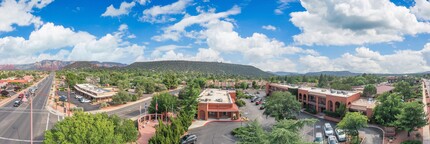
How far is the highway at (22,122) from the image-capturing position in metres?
43.8

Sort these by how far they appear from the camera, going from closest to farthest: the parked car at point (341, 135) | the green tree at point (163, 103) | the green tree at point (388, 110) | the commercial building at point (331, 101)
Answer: the parked car at point (341, 135), the green tree at point (388, 110), the green tree at point (163, 103), the commercial building at point (331, 101)

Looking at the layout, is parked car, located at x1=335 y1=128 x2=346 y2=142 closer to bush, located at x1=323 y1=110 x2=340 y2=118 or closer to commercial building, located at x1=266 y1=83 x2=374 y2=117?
commercial building, located at x1=266 y1=83 x2=374 y2=117

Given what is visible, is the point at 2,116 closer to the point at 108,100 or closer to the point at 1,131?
the point at 1,131

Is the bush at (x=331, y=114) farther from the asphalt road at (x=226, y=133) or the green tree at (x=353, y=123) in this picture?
the green tree at (x=353, y=123)

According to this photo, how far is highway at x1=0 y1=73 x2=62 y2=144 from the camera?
4384 centimetres

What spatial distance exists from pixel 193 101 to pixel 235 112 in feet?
32.1

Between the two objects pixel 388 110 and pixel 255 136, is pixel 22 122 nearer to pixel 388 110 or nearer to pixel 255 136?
pixel 255 136

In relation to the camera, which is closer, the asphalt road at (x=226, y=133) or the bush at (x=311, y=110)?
the asphalt road at (x=226, y=133)

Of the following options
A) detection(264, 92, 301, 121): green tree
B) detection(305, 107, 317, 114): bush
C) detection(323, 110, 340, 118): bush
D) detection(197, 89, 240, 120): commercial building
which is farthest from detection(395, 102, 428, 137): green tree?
detection(197, 89, 240, 120): commercial building

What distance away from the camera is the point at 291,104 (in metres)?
52.9

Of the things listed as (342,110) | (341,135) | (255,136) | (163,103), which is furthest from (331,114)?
(255,136)

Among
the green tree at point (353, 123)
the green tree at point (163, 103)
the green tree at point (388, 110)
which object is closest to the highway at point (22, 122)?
the green tree at point (163, 103)

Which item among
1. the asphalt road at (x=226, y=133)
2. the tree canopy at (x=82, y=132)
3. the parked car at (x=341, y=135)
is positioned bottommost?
the asphalt road at (x=226, y=133)

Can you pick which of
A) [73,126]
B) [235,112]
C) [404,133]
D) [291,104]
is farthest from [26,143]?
[404,133]
